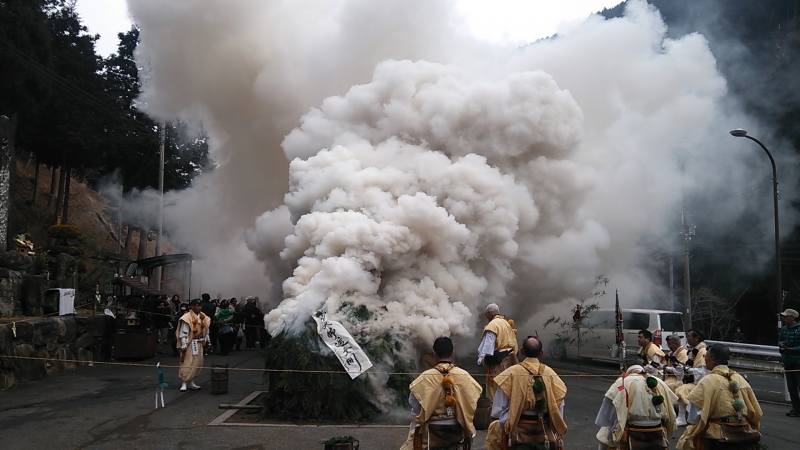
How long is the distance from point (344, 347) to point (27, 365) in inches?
278

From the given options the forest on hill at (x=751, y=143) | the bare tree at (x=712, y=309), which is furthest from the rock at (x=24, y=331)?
the bare tree at (x=712, y=309)

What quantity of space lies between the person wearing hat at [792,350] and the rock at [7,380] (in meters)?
12.8

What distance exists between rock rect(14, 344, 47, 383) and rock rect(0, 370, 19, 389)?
0.65ft

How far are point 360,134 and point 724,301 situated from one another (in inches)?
857

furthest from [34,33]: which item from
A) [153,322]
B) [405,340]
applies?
[405,340]

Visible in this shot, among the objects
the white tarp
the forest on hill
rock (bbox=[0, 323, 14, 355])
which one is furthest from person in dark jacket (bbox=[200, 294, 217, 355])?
the forest on hill

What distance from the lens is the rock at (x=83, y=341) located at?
43.9ft

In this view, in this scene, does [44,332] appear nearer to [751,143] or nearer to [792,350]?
[792,350]

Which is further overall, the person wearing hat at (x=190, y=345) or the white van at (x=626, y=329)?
the white van at (x=626, y=329)

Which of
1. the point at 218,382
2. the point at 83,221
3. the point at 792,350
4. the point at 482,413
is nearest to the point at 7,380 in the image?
the point at 218,382

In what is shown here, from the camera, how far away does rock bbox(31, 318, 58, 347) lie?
38.5 ft

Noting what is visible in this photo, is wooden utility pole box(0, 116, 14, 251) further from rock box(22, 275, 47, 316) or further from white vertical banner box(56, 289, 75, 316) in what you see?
rock box(22, 275, 47, 316)

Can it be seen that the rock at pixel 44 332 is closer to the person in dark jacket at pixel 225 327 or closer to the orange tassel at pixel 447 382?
the person in dark jacket at pixel 225 327

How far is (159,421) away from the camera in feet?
27.3
